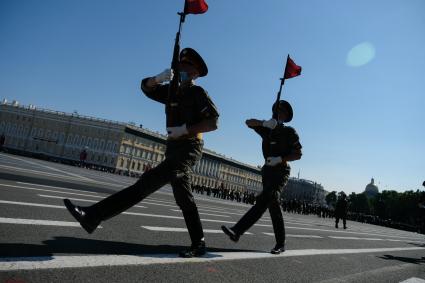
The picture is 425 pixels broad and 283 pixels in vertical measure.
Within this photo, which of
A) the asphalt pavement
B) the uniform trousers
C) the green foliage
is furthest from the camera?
the green foliage

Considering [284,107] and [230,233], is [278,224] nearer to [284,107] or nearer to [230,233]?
[230,233]

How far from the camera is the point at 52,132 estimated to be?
105750 mm

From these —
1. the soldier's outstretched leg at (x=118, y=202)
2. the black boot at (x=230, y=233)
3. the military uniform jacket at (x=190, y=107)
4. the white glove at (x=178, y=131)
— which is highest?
the military uniform jacket at (x=190, y=107)

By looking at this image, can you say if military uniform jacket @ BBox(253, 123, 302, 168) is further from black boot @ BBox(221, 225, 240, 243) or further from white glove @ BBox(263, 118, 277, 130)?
black boot @ BBox(221, 225, 240, 243)

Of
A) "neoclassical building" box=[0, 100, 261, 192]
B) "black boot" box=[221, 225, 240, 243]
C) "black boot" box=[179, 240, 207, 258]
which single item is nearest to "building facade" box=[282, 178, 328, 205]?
"neoclassical building" box=[0, 100, 261, 192]

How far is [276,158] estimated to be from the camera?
481 cm

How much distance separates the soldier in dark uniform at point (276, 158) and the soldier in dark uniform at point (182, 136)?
1.35 metres

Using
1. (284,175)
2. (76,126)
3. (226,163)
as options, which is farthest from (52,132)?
(284,175)

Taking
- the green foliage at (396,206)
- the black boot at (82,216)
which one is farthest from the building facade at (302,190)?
the black boot at (82,216)

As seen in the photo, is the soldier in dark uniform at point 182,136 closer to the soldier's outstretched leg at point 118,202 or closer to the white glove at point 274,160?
the soldier's outstretched leg at point 118,202

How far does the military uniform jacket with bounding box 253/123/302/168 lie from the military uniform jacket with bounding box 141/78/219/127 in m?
1.68

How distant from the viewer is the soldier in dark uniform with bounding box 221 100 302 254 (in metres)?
4.76

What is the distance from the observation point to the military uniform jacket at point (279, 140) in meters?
4.97

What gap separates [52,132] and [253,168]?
78.6 metres
